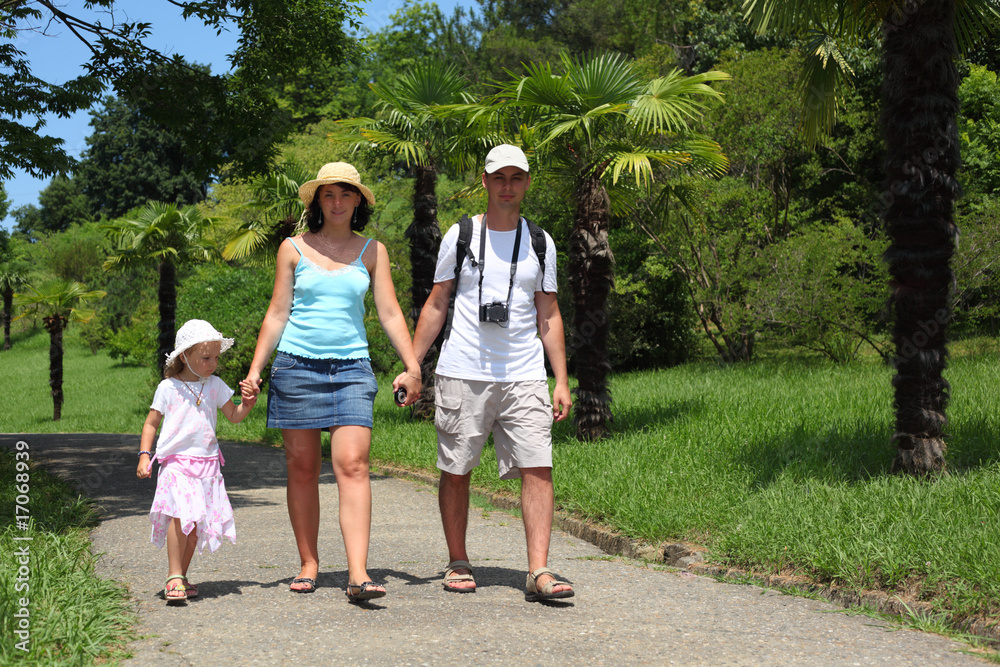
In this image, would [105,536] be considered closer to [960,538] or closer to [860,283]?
[960,538]

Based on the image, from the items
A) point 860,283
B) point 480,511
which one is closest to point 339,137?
point 480,511

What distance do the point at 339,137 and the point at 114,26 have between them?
4.02 meters

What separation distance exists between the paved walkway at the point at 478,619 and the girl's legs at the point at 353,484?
332mm

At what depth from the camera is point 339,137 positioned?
14953mm

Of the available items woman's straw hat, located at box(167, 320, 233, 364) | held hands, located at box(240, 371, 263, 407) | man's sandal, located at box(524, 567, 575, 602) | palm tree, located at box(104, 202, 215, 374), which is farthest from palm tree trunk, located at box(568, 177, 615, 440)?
palm tree, located at box(104, 202, 215, 374)

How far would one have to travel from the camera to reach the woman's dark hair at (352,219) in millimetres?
4998

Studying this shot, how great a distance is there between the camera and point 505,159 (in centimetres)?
481

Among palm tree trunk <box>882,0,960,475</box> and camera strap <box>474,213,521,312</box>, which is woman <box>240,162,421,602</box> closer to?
camera strap <box>474,213,521,312</box>

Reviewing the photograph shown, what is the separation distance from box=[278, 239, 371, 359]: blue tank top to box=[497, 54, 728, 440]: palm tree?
255 inches

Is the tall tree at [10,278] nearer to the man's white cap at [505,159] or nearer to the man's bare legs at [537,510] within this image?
the man's white cap at [505,159]

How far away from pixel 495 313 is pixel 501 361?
273 mm

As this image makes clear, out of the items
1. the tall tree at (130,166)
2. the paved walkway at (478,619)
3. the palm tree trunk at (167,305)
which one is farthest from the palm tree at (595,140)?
the tall tree at (130,166)

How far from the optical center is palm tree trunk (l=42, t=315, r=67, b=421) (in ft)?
117

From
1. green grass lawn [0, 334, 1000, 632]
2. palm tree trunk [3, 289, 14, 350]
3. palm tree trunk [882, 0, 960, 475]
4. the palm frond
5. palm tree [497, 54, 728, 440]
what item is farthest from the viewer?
palm tree trunk [3, 289, 14, 350]
